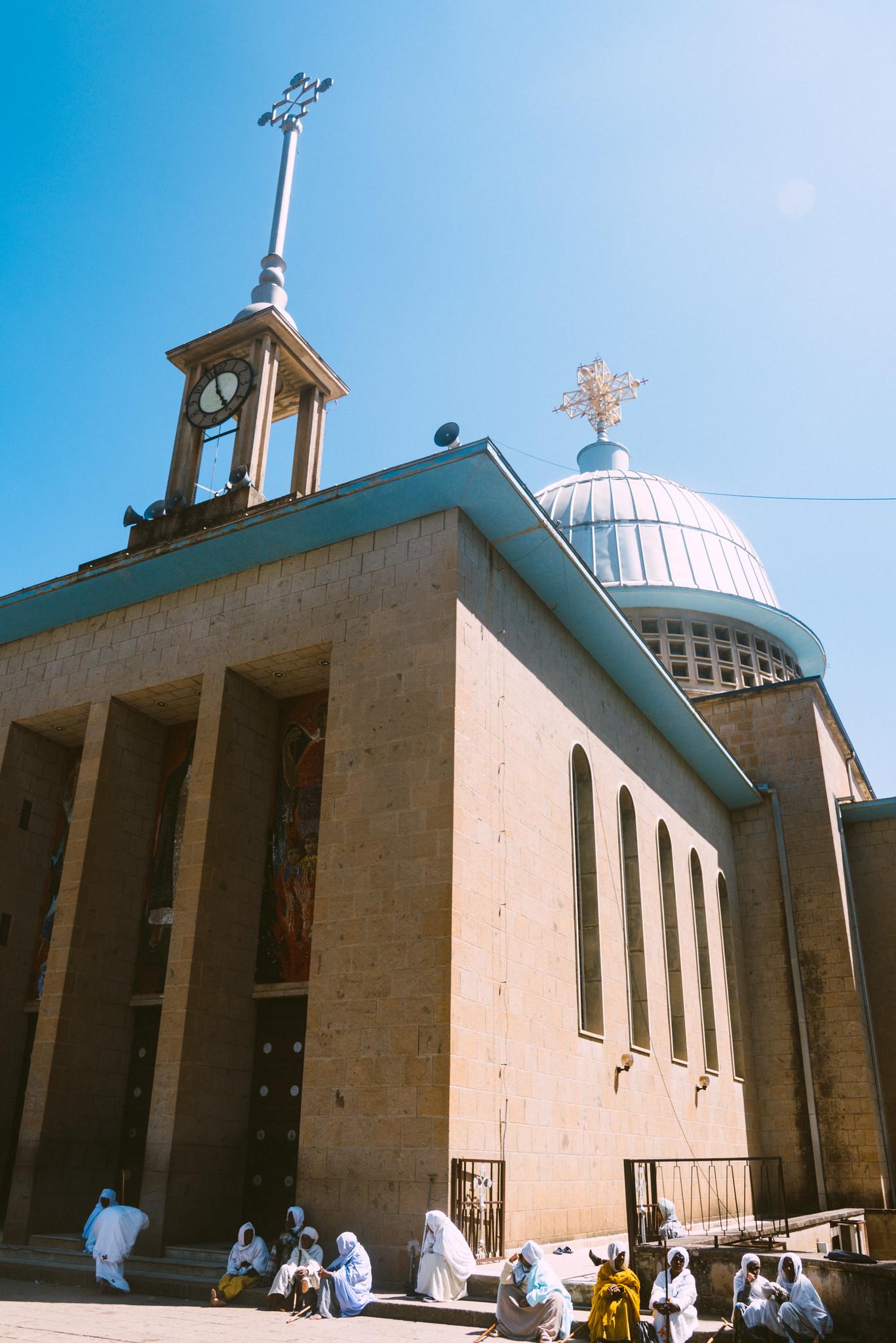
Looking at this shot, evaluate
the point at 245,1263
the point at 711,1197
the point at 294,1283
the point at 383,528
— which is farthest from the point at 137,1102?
the point at 711,1197

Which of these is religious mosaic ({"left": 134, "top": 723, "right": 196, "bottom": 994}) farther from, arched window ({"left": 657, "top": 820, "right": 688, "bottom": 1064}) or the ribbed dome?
the ribbed dome

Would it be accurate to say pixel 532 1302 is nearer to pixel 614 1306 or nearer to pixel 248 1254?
pixel 614 1306

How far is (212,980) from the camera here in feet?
40.2

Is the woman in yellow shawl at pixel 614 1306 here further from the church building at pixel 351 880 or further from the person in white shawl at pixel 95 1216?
the person in white shawl at pixel 95 1216

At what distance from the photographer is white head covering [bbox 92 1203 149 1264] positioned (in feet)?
33.2

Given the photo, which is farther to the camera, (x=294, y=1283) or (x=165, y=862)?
(x=165, y=862)

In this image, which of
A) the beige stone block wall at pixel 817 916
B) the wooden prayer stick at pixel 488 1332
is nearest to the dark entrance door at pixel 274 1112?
the wooden prayer stick at pixel 488 1332

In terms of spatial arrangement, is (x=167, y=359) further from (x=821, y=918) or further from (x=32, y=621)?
(x=821, y=918)

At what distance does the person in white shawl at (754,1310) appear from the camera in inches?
314

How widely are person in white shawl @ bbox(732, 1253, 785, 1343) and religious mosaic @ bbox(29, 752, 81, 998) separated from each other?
982 cm

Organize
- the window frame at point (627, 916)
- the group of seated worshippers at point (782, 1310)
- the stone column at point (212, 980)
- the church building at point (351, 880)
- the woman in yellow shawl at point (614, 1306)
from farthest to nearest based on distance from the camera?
the window frame at point (627, 916) → the stone column at point (212, 980) → the church building at point (351, 880) → the group of seated worshippers at point (782, 1310) → the woman in yellow shawl at point (614, 1306)

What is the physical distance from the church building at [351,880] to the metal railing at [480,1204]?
127 mm

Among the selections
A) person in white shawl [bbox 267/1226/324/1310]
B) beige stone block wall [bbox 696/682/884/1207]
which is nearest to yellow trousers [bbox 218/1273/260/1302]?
person in white shawl [bbox 267/1226/324/1310]

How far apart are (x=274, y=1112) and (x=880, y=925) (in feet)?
46.8
